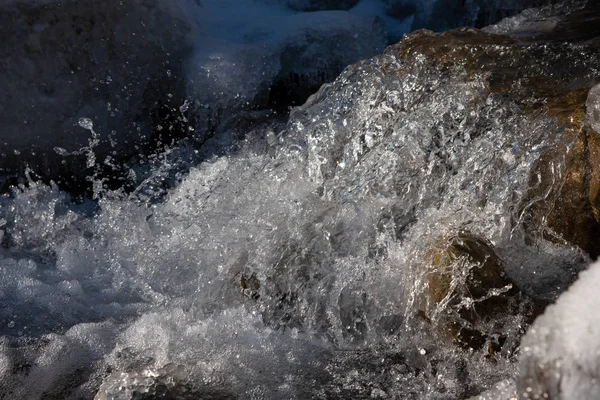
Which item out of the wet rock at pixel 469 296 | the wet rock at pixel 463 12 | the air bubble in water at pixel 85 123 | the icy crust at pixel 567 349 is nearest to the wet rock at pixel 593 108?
the wet rock at pixel 469 296

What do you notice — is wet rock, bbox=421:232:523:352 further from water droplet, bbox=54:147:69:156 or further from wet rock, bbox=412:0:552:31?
wet rock, bbox=412:0:552:31

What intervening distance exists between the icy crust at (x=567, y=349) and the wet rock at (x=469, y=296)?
32.5 inches

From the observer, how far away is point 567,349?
37.9 inches

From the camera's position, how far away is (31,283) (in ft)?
8.53

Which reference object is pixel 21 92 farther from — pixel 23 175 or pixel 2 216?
pixel 2 216

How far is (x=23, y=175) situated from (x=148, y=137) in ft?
2.15

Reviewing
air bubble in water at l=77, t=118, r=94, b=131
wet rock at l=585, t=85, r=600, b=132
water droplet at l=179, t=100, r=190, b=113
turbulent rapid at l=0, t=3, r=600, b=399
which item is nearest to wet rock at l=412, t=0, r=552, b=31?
turbulent rapid at l=0, t=3, r=600, b=399

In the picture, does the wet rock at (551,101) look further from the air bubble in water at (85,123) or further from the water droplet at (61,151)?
the water droplet at (61,151)

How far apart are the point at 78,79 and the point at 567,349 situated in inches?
117

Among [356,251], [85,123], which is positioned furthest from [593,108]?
[85,123]

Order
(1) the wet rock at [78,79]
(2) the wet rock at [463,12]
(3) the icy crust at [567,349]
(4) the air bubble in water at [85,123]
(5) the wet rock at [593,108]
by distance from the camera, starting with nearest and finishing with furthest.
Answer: (3) the icy crust at [567,349] → (5) the wet rock at [593,108] → (1) the wet rock at [78,79] → (4) the air bubble in water at [85,123] → (2) the wet rock at [463,12]

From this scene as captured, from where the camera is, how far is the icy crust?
0.95 metres

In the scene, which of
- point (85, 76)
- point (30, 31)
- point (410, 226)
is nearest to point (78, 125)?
point (85, 76)

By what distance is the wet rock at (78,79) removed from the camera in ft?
10.8
